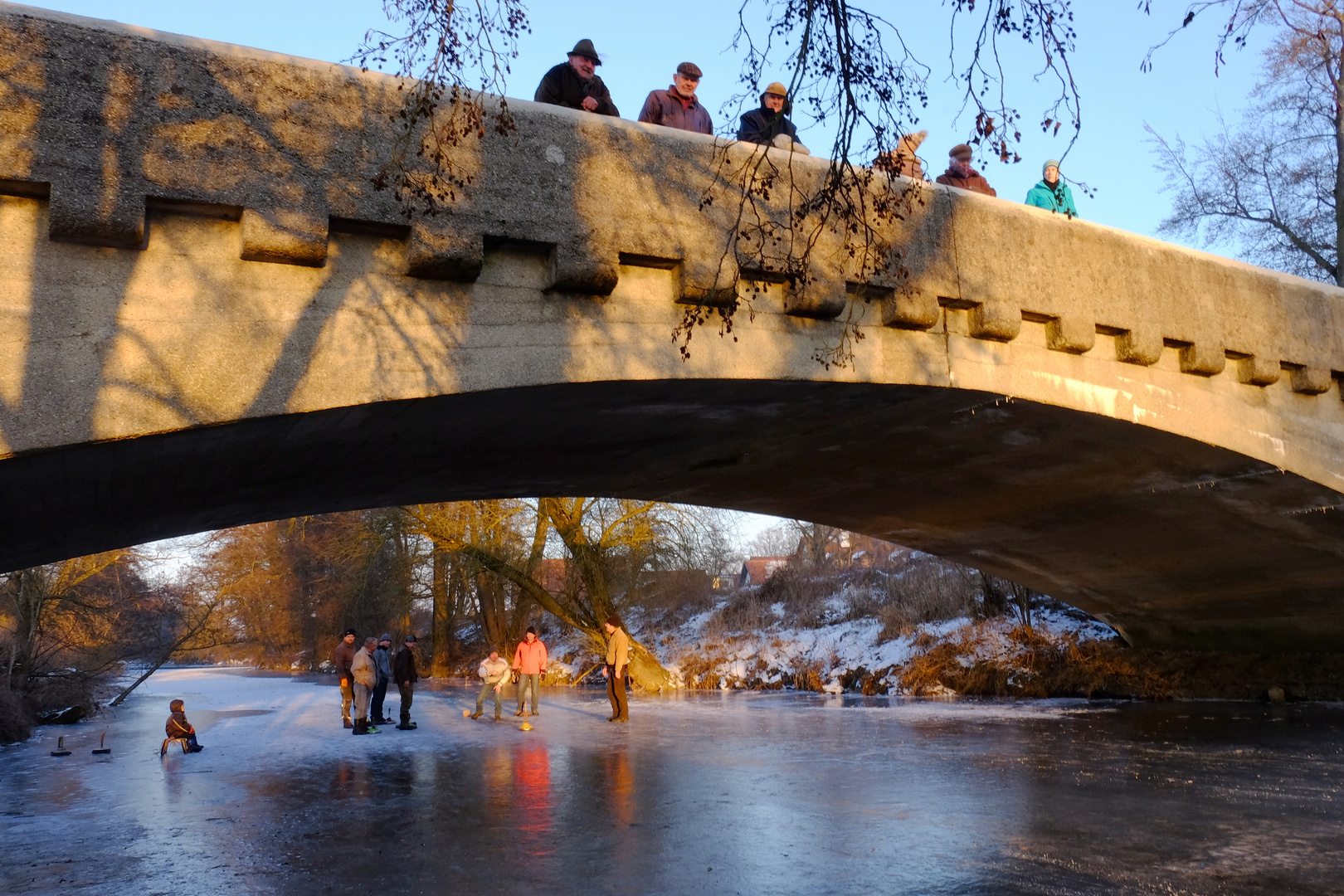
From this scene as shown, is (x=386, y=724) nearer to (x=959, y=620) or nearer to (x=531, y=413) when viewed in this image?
(x=531, y=413)

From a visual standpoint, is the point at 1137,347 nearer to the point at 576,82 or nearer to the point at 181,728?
the point at 576,82

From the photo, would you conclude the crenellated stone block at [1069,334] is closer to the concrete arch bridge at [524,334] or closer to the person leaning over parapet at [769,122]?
the concrete arch bridge at [524,334]

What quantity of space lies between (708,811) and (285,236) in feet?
15.4

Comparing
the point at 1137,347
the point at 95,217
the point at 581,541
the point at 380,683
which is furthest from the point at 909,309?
the point at 581,541

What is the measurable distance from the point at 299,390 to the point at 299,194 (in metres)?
0.99

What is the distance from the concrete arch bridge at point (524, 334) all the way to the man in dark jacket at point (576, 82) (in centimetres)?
132

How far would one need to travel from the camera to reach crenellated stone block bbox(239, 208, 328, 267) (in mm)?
4809

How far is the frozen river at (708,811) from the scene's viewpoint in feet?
17.4

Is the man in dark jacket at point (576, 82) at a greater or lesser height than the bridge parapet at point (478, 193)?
greater

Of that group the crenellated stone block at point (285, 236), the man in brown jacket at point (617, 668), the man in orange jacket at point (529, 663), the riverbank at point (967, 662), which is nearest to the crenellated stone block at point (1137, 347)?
the crenellated stone block at point (285, 236)

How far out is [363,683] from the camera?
13.6 metres

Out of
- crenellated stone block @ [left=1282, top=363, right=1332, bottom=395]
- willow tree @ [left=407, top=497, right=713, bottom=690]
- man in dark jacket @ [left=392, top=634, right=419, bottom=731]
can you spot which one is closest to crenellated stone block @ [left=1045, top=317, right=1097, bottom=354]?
crenellated stone block @ [left=1282, top=363, right=1332, bottom=395]

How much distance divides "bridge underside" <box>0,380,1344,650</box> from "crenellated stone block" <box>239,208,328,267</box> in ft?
2.55

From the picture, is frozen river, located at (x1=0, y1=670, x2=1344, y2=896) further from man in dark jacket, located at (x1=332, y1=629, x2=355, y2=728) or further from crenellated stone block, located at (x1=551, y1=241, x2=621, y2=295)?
crenellated stone block, located at (x1=551, y1=241, x2=621, y2=295)
